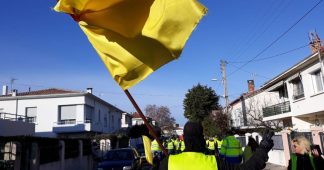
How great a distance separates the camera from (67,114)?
42.7 m

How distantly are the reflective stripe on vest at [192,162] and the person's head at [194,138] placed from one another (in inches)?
4.6

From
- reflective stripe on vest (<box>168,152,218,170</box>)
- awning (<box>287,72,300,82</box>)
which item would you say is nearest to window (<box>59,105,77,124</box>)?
awning (<box>287,72,300,82</box>)

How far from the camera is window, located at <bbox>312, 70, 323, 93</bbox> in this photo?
2543 centimetres

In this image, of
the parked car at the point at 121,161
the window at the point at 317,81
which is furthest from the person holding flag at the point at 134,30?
the window at the point at 317,81

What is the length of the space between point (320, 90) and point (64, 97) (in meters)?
26.9

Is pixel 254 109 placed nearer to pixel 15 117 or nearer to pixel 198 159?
pixel 15 117

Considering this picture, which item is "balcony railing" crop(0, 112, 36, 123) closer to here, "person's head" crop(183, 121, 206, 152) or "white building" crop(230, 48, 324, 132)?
"white building" crop(230, 48, 324, 132)

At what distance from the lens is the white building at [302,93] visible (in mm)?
25417

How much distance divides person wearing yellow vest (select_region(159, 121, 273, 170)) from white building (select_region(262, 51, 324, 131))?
2171 cm

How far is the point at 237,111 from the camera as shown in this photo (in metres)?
54.4

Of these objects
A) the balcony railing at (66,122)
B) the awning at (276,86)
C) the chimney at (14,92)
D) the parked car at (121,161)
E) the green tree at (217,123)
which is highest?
the chimney at (14,92)

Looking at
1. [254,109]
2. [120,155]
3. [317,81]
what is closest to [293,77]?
[317,81]

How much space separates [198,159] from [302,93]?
27.7 metres

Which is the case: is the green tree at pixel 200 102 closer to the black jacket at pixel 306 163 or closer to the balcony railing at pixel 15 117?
the balcony railing at pixel 15 117
